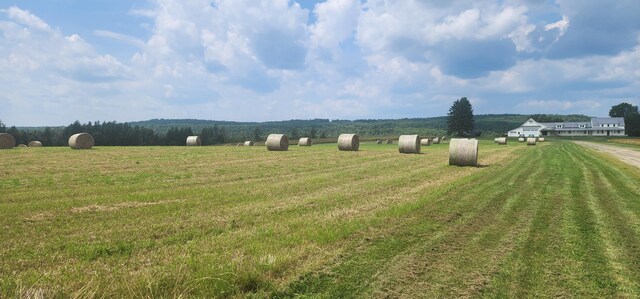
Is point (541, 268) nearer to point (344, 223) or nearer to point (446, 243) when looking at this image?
point (446, 243)

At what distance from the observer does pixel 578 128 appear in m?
152

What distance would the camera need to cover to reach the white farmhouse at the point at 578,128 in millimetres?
143250

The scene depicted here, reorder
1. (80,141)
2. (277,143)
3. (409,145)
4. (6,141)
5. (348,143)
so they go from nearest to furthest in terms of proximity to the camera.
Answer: (409,145) < (6,141) < (348,143) < (277,143) < (80,141)

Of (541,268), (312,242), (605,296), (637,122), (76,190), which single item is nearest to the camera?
(605,296)

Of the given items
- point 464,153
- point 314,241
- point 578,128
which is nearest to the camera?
point 314,241

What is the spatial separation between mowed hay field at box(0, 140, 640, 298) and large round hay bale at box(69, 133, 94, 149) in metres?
32.4

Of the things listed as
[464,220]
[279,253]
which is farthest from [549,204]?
[279,253]

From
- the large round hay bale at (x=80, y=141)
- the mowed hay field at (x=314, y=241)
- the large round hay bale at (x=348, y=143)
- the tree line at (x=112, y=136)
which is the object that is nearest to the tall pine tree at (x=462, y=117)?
the tree line at (x=112, y=136)

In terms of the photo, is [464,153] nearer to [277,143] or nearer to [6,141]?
[277,143]

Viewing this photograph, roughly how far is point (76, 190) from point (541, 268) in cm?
1309

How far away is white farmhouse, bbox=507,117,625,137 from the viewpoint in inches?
5640

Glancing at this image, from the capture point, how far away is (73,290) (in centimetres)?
482

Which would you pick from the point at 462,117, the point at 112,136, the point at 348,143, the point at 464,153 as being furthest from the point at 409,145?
the point at 462,117

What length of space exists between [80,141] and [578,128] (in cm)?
16322
